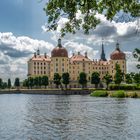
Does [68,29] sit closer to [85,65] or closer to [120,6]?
[120,6]

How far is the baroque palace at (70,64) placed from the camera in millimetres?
183750

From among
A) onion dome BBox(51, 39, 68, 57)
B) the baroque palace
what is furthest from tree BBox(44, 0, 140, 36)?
onion dome BBox(51, 39, 68, 57)

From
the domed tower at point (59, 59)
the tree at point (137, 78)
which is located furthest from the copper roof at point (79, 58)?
the tree at point (137, 78)

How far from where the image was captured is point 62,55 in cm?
18312

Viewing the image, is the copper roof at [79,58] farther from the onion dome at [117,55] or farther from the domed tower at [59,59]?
the onion dome at [117,55]

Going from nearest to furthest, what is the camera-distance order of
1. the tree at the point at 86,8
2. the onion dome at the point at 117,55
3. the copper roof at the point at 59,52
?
the tree at the point at 86,8
the copper roof at the point at 59,52
the onion dome at the point at 117,55

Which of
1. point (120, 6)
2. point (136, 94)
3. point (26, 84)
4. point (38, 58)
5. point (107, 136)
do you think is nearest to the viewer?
point (120, 6)

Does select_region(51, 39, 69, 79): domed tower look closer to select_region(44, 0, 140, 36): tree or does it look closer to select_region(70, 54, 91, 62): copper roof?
select_region(70, 54, 91, 62): copper roof

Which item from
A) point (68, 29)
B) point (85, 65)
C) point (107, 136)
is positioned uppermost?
point (85, 65)

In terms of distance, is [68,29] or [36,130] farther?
[36,130]

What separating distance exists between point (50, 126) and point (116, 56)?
156 metres

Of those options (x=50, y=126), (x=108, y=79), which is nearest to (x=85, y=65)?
(x=108, y=79)

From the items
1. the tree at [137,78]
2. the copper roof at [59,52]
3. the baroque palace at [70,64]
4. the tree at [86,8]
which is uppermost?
the copper roof at [59,52]

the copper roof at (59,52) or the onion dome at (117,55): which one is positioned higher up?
the copper roof at (59,52)
